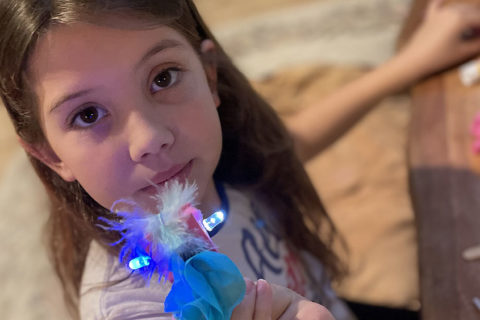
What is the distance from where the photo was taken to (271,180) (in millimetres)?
849

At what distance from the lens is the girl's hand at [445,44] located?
3.29 ft

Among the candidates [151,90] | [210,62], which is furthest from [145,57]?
[210,62]

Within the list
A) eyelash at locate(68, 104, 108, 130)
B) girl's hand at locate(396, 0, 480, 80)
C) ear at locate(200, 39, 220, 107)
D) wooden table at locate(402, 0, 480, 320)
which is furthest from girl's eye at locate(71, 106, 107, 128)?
girl's hand at locate(396, 0, 480, 80)

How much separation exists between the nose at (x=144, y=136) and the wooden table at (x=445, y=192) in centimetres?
40

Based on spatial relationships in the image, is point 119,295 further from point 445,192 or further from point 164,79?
point 445,192

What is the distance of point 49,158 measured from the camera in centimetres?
63

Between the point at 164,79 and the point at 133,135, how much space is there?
0.07 meters

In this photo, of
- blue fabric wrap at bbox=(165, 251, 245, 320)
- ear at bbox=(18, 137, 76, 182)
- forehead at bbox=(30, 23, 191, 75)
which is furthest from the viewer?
ear at bbox=(18, 137, 76, 182)

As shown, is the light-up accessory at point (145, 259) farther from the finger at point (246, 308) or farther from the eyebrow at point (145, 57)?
the eyebrow at point (145, 57)

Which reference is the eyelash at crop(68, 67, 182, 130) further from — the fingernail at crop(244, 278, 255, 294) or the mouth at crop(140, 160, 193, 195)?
the fingernail at crop(244, 278, 255, 294)

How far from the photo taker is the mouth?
0.56 meters

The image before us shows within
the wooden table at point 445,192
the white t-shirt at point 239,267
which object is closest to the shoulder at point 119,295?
the white t-shirt at point 239,267

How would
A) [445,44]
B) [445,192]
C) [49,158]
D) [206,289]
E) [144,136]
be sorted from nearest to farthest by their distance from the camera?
[206,289] < [144,136] < [49,158] < [445,192] < [445,44]

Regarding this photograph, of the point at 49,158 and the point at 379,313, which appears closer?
the point at 49,158
